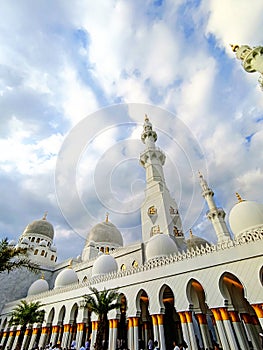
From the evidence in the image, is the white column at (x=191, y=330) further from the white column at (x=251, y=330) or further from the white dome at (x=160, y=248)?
the white dome at (x=160, y=248)

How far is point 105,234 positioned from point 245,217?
2185 centimetres

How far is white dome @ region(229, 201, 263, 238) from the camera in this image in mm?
14562

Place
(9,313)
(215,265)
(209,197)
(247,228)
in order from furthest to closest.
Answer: (209,197) < (9,313) < (247,228) < (215,265)

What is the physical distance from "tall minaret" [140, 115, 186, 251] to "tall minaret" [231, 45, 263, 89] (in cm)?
1431

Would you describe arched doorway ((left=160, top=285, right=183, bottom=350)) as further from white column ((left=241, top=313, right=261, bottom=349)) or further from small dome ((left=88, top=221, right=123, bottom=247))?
small dome ((left=88, top=221, right=123, bottom=247))

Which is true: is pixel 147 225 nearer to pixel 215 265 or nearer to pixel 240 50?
pixel 215 265

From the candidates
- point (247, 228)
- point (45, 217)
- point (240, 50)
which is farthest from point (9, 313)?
point (240, 50)

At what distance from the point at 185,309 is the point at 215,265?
3.10 m

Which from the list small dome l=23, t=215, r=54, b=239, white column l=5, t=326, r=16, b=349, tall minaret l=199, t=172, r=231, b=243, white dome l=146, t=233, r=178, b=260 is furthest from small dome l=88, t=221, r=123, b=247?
white dome l=146, t=233, r=178, b=260

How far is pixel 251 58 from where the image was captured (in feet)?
54.3

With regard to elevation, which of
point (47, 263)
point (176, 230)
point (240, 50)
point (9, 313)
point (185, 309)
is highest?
point (240, 50)

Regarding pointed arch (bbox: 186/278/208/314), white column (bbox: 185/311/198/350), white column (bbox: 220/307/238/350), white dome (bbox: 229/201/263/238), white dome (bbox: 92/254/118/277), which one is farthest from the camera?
white dome (bbox: 92/254/118/277)

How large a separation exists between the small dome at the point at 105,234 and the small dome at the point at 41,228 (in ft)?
33.8

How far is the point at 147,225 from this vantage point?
2391 cm
